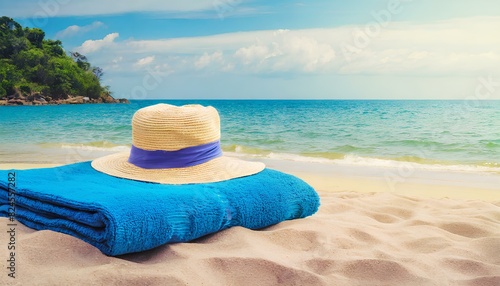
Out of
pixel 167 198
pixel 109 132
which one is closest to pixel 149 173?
pixel 167 198

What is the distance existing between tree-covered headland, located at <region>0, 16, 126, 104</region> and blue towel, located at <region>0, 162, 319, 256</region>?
40.8 metres

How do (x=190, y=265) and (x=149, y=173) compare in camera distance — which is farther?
(x=149, y=173)

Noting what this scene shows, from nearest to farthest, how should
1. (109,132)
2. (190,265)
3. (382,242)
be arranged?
(190,265)
(382,242)
(109,132)

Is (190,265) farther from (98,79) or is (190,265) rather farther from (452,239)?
(98,79)

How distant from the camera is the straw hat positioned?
308 centimetres

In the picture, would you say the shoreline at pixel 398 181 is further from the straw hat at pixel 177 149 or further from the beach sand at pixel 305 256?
the straw hat at pixel 177 149

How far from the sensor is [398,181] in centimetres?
617

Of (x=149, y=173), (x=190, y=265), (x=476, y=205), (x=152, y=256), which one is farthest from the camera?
(x=476, y=205)

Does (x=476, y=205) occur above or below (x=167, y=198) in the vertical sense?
below

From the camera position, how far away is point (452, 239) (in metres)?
3.04

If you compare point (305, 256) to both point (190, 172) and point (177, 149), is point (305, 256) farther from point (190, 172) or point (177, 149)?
point (177, 149)

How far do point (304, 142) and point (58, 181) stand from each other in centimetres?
962

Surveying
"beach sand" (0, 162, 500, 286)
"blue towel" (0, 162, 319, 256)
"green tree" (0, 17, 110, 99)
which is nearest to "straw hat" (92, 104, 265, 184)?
"blue towel" (0, 162, 319, 256)

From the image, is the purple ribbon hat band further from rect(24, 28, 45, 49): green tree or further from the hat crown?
rect(24, 28, 45, 49): green tree
